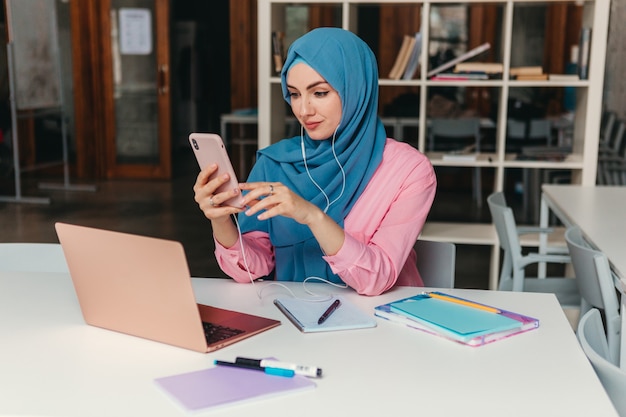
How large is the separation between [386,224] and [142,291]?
723mm

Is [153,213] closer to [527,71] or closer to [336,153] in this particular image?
[527,71]

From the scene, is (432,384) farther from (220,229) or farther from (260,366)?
(220,229)

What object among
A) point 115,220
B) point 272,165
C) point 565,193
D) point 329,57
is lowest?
point 115,220

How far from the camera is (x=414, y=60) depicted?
427cm

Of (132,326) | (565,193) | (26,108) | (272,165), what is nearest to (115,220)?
(26,108)

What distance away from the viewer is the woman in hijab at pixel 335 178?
192cm

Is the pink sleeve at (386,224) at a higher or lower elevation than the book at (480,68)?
lower

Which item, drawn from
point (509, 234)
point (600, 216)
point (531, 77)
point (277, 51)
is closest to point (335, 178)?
point (509, 234)

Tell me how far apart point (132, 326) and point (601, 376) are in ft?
2.79

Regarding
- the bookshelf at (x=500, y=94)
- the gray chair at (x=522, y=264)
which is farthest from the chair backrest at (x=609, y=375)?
the bookshelf at (x=500, y=94)

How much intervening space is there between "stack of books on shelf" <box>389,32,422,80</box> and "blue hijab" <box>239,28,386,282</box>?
2.23 metres

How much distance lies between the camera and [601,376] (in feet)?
4.22

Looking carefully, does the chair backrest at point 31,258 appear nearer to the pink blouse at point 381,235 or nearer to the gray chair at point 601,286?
the pink blouse at point 381,235

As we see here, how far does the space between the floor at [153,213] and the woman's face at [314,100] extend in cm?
278
